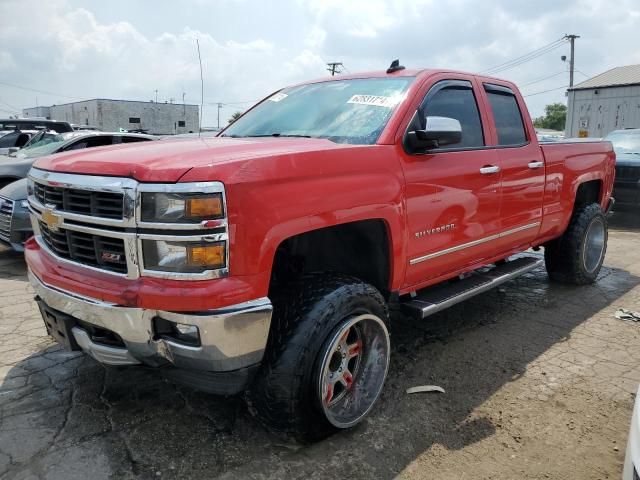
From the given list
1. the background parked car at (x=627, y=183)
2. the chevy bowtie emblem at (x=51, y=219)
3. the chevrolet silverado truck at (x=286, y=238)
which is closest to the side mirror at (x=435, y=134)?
the chevrolet silverado truck at (x=286, y=238)

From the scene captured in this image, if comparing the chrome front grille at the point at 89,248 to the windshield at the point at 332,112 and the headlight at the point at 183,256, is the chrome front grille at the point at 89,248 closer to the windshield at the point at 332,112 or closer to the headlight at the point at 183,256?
the headlight at the point at 183,256

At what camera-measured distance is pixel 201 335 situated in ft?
7.36

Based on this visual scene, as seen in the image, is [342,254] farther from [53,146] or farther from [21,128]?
[21,128]

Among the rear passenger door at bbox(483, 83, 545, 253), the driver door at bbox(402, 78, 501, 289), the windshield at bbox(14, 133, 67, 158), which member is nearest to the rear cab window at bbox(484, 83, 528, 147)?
the rear passenger door at bbox(483, 83, 545, 253)

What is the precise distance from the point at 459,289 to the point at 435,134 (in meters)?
1.29

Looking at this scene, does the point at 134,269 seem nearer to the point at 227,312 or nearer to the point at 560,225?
the point at 227,312

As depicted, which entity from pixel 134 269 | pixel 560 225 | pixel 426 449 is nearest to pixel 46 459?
pixel 134 269

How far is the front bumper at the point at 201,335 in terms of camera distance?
2240 mm

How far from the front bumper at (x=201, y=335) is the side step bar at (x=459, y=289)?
130 cm

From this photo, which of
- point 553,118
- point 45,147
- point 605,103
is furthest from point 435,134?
point 553,118

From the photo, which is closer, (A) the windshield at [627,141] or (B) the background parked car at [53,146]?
(B) the background parked car at [53,146]

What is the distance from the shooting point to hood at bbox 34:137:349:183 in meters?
2.26

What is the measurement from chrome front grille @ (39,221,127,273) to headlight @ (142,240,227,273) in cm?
15

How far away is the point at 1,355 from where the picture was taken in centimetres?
374
